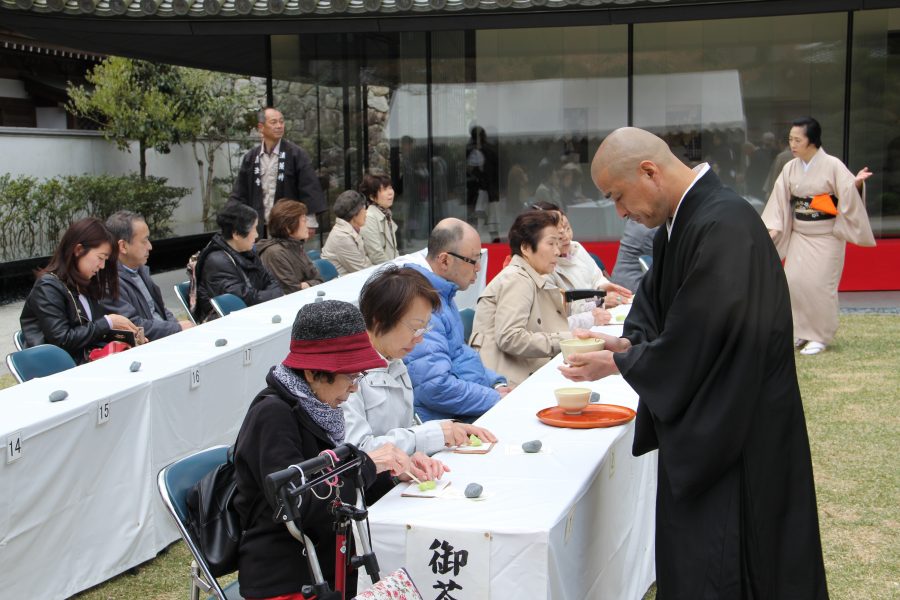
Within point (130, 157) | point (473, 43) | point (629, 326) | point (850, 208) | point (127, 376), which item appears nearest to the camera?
point (629, 326)

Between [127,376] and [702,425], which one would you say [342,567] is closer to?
[702,425]

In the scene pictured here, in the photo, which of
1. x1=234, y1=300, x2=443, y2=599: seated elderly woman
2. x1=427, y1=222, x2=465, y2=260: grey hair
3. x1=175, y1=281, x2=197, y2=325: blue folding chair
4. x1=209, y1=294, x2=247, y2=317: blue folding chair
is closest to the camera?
x1=234, y1=300, x2=443, y2=599: seated elderly woman

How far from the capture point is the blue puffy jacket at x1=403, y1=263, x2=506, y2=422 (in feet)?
12.8

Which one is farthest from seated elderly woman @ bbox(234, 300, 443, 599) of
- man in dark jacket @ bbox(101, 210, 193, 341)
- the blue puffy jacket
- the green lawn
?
man in dark jacket @ bbox(101, 210, 193, 341)

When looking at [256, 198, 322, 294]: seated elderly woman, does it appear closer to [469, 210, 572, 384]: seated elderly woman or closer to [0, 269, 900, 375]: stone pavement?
[469, 210, 572, 384]: seated elderly woman

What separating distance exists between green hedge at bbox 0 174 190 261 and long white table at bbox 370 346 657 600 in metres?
10.8

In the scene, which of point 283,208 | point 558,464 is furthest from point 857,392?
point 558,464

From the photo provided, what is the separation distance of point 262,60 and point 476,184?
13.6ft

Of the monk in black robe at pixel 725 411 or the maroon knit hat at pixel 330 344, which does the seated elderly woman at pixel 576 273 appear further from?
the maroon knit hat at pixel 330 344

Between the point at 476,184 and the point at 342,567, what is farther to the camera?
the point at 476,184

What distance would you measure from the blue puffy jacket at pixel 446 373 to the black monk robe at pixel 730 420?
1.39m

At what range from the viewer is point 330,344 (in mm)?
2463

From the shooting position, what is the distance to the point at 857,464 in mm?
5324

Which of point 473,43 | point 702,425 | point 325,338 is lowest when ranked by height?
point 702,425
